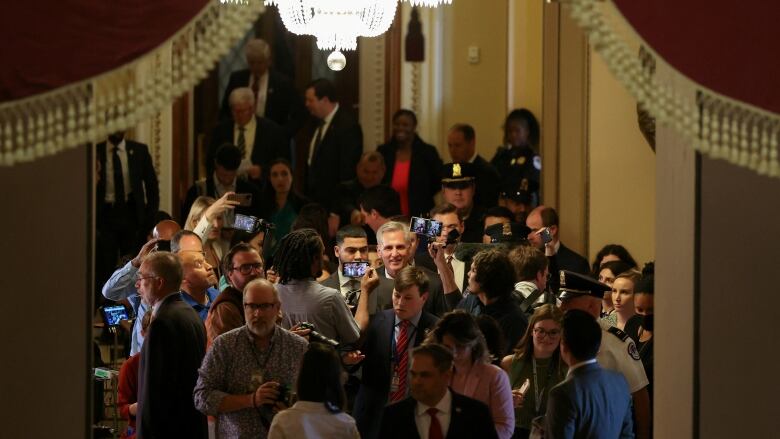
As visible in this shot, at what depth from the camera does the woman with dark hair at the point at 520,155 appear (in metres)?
10.7

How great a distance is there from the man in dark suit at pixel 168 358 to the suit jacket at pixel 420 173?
462 cm

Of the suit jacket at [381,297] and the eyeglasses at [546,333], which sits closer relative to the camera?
the eyeglasses at [546,333]

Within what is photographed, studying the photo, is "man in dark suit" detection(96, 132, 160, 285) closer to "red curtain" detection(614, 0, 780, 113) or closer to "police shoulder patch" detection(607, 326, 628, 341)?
"police shoulder patch" detection(607, 326, 628, 341)

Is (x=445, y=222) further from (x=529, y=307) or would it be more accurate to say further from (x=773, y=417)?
(x=773, y=417)

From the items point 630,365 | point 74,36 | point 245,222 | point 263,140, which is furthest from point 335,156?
point 74,36

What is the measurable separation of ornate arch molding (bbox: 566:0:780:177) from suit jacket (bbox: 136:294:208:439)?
260cm

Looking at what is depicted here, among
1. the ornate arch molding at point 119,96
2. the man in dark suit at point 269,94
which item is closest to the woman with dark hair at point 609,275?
the ornate arch molding at point 119,96

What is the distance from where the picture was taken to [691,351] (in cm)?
457

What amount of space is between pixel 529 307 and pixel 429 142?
17.1 ft

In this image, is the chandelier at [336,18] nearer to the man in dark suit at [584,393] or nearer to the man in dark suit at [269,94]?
the man in dark suit at [584,393]

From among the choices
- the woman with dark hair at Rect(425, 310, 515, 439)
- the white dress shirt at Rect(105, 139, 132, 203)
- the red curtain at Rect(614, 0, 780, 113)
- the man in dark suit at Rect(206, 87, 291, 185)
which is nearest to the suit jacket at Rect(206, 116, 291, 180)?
the man in dark suit at Rect(206, 87, 291, 185)

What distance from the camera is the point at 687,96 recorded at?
4090mm

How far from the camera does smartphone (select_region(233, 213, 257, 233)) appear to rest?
807 centimetres

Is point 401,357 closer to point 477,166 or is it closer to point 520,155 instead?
point 477,166
